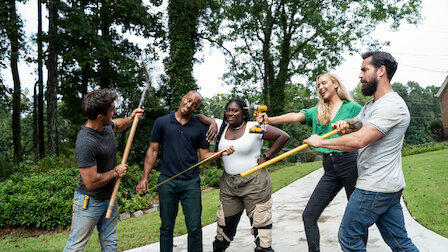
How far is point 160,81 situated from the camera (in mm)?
16312

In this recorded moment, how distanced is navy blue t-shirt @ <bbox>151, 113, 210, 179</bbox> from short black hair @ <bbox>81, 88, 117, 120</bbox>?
91 centimetres

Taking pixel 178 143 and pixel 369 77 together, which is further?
pixel 178 143

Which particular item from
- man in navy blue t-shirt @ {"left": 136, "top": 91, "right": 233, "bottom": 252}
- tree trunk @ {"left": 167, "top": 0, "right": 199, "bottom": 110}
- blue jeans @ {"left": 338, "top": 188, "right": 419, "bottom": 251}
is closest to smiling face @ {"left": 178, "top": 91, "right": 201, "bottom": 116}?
man in navy blue t-shirt @ {"left": 136, "top": 91, "right": 233, "bottom": 252}

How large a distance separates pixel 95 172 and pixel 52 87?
38.5 ft

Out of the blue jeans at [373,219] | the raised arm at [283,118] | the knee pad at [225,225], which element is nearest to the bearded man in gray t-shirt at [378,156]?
the blue jeans at [373,219]

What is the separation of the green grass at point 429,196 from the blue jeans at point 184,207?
3453mm

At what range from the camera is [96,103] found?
8.77 feet

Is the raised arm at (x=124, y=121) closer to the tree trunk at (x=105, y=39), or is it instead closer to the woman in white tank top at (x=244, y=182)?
the woman in white tank top at (x=244, y=182)

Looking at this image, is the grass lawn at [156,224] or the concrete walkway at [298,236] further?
the grass lawn at [156,224]

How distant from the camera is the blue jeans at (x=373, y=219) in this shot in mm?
2400

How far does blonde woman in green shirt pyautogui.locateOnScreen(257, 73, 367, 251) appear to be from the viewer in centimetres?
312

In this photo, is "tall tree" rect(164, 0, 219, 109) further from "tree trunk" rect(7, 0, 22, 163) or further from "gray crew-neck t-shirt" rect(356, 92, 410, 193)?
"gray crew-neck t-shirt" rect(356, 92, 410, 193)

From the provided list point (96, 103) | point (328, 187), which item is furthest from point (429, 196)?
point (96, 103)

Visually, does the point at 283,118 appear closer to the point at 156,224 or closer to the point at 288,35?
the point at 156,224
